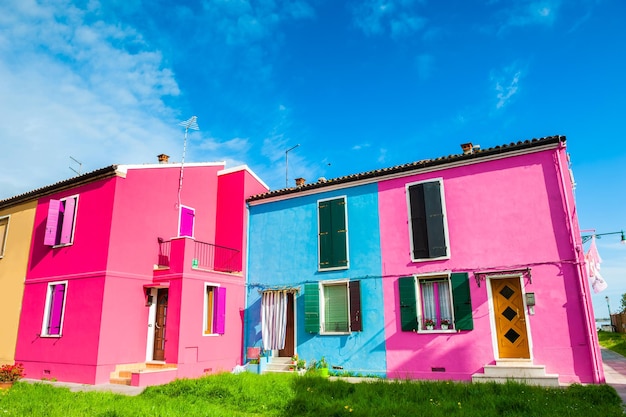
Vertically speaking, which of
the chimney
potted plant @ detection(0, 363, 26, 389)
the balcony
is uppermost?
the chimney

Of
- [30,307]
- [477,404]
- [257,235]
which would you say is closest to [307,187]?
[257,235]

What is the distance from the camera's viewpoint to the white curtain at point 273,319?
1380cm

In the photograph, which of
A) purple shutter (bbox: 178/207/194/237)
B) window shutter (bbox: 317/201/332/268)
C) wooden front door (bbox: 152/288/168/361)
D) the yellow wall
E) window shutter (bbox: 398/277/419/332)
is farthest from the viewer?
purple shutter (bbox: 178/207/194/237)

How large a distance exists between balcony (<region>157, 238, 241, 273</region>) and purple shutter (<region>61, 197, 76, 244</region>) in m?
2.77

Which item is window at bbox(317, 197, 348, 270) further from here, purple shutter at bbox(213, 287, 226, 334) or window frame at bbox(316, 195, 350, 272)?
purple shutter at bbox(213, 287, 226, 334)

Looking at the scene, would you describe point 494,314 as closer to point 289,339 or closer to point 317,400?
point 317,400

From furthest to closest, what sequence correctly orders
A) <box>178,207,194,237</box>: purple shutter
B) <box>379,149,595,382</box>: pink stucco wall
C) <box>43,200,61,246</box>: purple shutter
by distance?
<box>178,207,194,237</box>: purple shutter
<box>43,200,61,246</box>: purple shutter
<box>379,149,595,382</box>: pink stucco wall

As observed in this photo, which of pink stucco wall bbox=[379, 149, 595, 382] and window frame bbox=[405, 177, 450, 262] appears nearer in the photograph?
pink stucco wall bbox=[379, 149, 595, 382]

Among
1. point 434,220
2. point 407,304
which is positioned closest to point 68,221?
point 407,304

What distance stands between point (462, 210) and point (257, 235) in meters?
7.05

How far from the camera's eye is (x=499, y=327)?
1109cm

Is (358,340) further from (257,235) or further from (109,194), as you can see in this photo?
(109,194)

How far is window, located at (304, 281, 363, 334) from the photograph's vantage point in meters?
12.9

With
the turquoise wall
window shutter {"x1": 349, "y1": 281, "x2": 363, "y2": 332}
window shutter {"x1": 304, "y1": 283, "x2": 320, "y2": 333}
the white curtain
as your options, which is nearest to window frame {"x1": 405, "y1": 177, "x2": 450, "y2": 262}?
the turquoise wall
